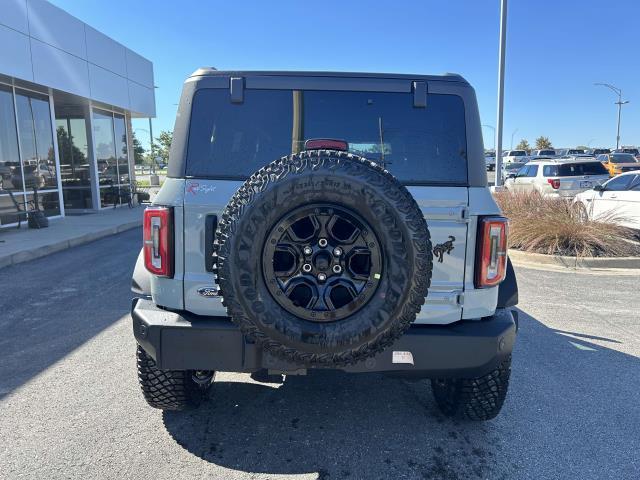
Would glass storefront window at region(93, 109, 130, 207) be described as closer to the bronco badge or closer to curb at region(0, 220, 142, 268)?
curb at region(0, 220, 142, 268)

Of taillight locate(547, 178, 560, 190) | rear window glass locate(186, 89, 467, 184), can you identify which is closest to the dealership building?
rear window glass locate(186, 89, 467, 184)

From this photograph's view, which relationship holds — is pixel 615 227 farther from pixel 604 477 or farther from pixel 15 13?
pixel 15 13

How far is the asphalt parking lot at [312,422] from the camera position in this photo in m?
2.56

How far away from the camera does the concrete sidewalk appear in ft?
27.6

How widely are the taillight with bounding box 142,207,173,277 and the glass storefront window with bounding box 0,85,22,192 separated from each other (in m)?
11.4

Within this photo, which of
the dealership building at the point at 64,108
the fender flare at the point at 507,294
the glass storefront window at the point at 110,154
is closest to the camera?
the fender flare at the point at 507,294

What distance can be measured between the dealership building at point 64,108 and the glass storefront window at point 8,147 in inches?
1.0

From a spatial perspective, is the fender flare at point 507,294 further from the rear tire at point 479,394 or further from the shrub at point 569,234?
the shrub at point 569,234

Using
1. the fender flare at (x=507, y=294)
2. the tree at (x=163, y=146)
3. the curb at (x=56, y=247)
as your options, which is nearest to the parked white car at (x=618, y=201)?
the fender flare at (x=507, y=294)

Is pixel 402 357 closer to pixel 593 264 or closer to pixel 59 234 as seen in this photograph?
pixel 593 264

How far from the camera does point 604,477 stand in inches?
97.8

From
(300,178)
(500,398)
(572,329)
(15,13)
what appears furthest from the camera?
(15,13)

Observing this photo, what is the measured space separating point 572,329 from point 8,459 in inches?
198

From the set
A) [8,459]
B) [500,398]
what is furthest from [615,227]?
[8,459]
